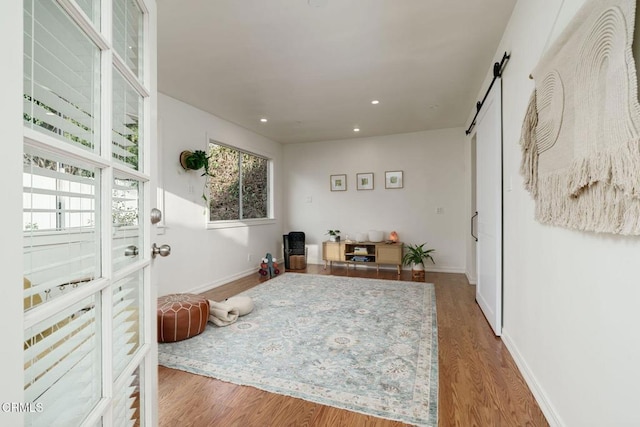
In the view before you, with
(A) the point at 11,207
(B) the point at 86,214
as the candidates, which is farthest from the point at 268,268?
(A) the point at 11,207

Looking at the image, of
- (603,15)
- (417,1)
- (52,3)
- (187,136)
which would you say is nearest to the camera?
(52,3)

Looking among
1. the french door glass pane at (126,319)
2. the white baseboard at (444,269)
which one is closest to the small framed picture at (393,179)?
the white baseboard at (444,269)

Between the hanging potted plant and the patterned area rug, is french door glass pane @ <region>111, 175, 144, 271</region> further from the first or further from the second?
the hanging potted plant

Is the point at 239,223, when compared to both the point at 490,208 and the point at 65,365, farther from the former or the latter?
the point at 65,365

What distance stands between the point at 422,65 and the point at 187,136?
9.28 feet

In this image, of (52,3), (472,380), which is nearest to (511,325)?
(472,380)

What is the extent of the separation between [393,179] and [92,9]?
16.7 ft

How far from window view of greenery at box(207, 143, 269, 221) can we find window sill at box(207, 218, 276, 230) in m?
0.09

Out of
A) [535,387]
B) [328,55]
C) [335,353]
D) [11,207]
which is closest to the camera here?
[11,207]

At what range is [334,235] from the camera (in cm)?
554

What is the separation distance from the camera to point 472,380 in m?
1.83

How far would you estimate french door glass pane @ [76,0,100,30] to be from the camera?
0.67 m

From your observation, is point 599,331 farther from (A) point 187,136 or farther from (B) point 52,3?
(A) point 187,136

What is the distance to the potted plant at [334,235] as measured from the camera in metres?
5.48
